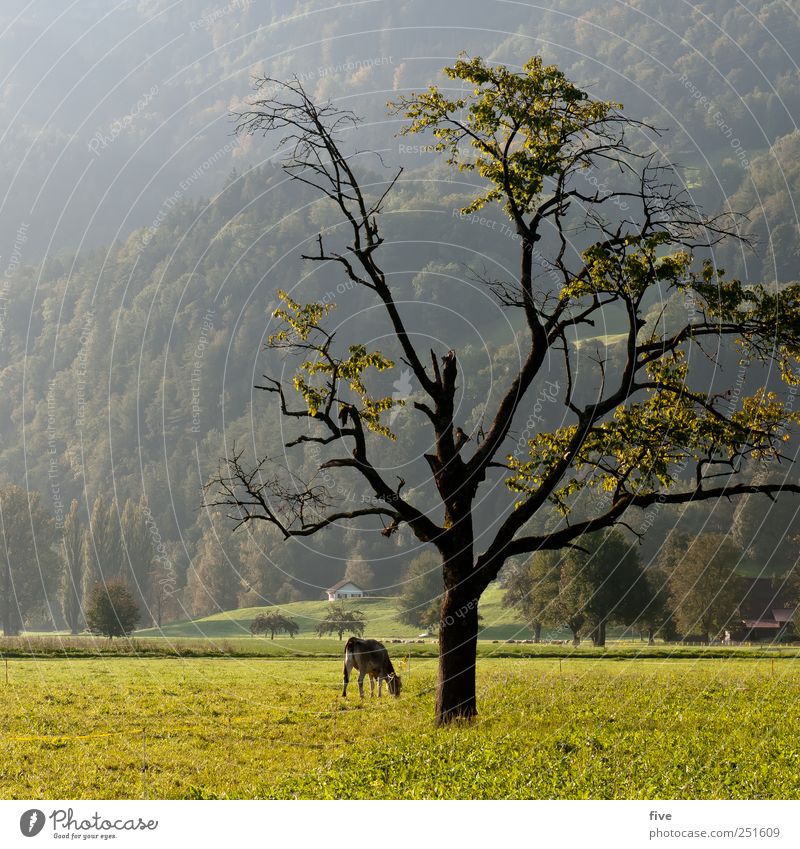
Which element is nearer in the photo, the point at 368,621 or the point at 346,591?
the point at 368,621

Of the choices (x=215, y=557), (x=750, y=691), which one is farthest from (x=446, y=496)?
(x=215, y=557)

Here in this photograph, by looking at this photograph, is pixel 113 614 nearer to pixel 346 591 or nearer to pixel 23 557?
pixel 23 557

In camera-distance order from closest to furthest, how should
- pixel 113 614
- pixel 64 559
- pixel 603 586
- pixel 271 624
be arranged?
1. pixel 113 614
2. pixel 603 586
3. pixel 271 624
4. pixel 64 559

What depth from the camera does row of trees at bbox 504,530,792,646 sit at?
9288cm

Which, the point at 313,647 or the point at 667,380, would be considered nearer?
the point at 667,380

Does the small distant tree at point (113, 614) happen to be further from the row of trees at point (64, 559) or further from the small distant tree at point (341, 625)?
the row of trees at point (64, 559)

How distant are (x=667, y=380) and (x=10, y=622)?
13466 cm

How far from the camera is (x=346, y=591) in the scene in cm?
18762

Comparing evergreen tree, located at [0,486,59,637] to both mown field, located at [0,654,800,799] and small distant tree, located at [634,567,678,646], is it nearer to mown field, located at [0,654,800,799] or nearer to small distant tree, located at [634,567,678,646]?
small distant tree, located at [634,567,678,646]

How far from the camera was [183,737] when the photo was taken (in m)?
25.8

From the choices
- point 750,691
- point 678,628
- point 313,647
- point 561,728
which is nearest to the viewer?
point 561,728

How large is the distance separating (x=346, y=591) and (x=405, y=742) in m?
166

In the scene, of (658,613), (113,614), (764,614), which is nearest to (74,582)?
(113,614)

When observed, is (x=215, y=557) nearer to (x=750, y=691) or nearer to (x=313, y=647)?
(x=313, y=647)
